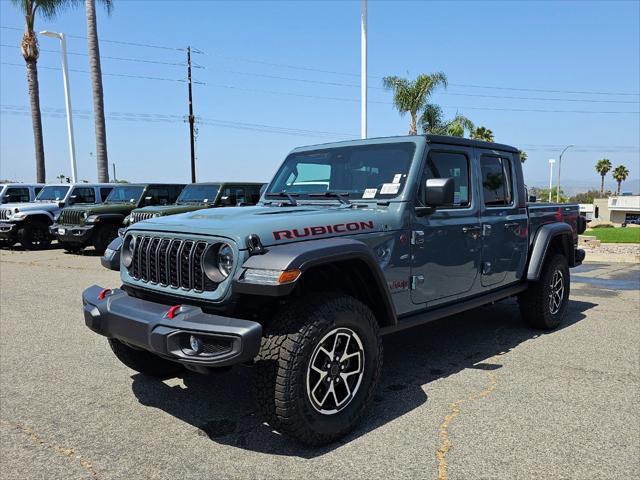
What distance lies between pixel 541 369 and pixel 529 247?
147cm

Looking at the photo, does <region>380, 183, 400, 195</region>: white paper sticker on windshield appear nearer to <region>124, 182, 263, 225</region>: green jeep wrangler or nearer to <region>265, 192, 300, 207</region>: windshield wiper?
<region>265, 192, 300, 207</region>: windshield wiper

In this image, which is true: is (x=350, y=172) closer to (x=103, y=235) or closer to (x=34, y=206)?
(x=103, y=235)

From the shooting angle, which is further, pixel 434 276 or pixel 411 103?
pixel 411 103

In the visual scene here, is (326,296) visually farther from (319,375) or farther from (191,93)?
(191,93)

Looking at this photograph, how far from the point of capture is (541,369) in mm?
4340

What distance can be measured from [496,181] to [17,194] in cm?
1614

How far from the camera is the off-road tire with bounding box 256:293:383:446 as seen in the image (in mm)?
2811

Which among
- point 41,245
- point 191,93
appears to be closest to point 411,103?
point 191,93

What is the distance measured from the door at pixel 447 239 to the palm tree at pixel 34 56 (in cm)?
2220

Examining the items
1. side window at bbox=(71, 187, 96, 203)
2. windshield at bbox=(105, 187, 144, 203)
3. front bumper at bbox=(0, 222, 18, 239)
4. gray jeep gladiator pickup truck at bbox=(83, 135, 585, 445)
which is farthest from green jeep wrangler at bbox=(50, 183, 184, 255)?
gray jeep gladiator pickup truck at bbox=(83, 135, 585, 445)

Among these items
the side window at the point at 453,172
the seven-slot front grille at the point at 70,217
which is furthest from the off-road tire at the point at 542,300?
the seven-slot front grille at the point at 70,217

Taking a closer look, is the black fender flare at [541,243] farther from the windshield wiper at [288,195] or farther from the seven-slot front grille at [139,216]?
the seven-slot front grille at [139,216]

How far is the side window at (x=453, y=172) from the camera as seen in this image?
4.02 m

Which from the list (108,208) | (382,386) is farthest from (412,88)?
(382,386)
